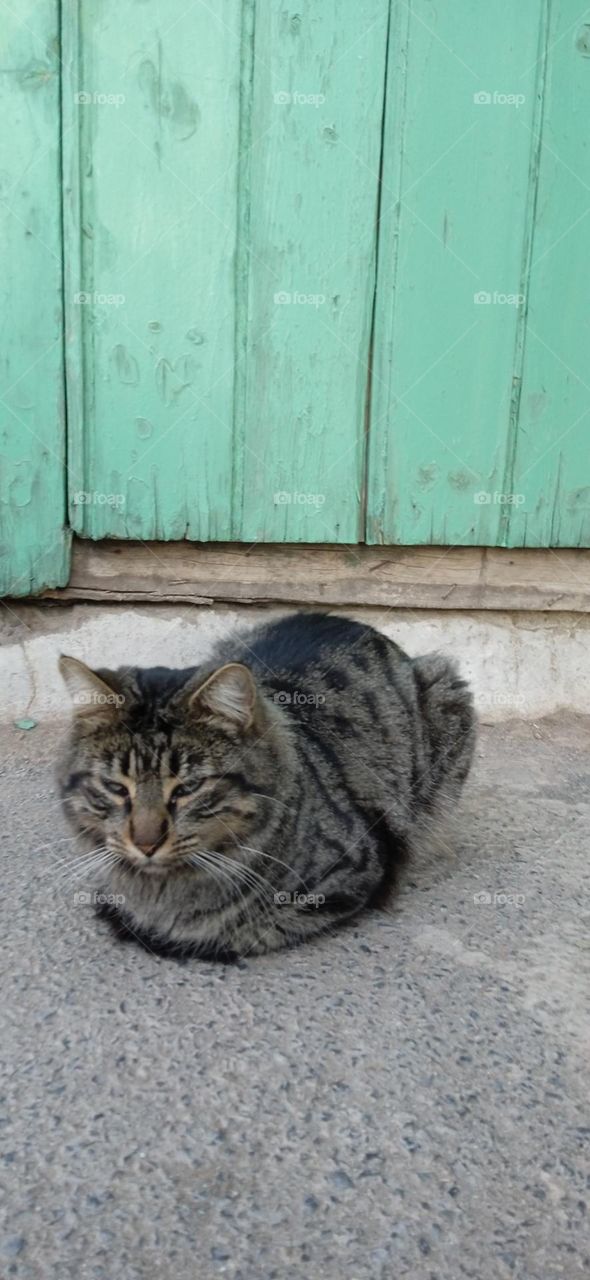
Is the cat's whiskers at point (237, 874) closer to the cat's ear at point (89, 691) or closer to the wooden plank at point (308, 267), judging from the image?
the cat's ear at point (89, 691)

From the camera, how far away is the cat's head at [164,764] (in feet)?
7.66

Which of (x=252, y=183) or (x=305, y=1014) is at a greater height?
(x=252, y=183)

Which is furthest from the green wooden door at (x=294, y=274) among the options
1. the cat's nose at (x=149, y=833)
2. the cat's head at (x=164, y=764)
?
the cat's nose at (x=149, y=833)

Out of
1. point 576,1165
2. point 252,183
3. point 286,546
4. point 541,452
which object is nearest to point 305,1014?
point 576,1165

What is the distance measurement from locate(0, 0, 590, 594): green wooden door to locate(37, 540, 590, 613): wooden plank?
0.11 metres

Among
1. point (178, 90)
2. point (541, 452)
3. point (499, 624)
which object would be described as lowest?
point (499, 624)

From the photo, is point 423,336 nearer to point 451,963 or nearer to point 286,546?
point 286,546

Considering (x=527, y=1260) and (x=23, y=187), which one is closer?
(x=527, y=1260)

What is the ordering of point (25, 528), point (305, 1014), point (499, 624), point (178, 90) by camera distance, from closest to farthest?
point (305, 1014)
point (178, 90)
point (25, 528)
point (499, 624)

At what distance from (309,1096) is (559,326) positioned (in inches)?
118

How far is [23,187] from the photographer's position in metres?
3.69

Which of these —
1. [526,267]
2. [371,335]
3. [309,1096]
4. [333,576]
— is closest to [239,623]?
[333,576]

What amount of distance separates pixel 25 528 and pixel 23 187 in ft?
3.91

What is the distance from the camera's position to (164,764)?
235 cm
